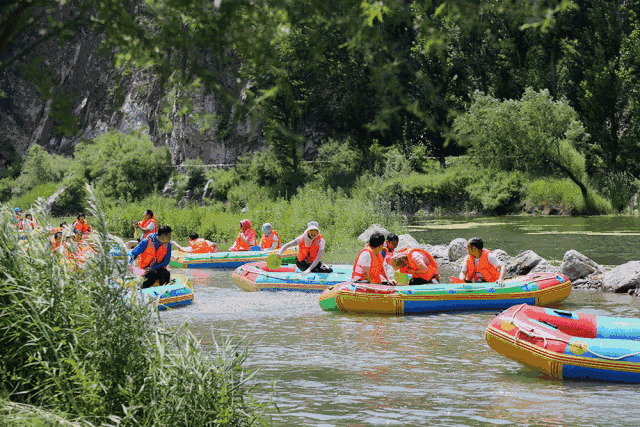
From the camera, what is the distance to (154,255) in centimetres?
1139

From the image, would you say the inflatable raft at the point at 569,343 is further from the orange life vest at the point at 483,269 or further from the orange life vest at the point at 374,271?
the orange life vest at the point at 374,271

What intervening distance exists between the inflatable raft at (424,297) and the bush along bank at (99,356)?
240 inches

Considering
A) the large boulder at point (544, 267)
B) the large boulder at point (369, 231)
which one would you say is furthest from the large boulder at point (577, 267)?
the large boulder at point (369, 231)

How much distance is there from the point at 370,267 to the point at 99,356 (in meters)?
7.18

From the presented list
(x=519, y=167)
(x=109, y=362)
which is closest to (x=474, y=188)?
(x=519, y=167)

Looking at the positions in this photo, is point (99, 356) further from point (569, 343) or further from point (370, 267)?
point (370, 267)

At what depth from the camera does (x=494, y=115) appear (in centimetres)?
3322

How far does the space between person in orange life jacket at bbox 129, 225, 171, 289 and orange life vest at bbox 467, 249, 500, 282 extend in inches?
200

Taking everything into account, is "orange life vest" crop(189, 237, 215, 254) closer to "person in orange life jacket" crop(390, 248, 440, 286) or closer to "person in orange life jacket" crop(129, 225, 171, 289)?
"person in orange life jacket" crop(129, 225, 171, 289)

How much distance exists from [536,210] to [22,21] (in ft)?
108

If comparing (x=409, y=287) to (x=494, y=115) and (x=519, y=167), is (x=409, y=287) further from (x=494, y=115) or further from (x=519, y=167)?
(x=519, y=167)

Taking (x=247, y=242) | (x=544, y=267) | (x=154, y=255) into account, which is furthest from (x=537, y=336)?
(x=247, y=242)

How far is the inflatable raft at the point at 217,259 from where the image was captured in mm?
17734

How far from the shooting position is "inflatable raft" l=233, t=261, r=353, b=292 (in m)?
13.1
